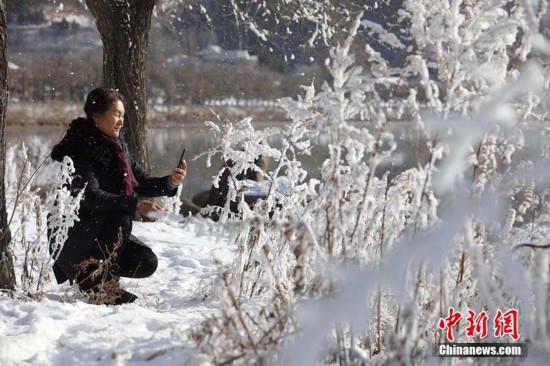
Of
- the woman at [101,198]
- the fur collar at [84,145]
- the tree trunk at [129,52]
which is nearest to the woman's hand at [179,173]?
the woman at [101,198]

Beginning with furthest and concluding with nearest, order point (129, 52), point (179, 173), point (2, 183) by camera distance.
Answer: point (129, 52), point (179, 173), point (2, 183)

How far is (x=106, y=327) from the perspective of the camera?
2.64 metres

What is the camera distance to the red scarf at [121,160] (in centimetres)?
359

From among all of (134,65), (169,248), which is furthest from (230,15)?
(169,248)

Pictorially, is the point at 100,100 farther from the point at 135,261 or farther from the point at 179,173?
the point at 135,261

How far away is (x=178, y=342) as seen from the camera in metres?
2.37

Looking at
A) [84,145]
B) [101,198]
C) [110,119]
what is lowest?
[101,198]

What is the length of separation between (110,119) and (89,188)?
0.37 m

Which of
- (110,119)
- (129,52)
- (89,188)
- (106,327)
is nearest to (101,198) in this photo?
(89,188)

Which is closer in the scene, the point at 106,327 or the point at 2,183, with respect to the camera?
the point at 106,327

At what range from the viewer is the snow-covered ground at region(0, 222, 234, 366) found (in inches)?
89.7

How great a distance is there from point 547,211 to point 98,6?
5.25 metres

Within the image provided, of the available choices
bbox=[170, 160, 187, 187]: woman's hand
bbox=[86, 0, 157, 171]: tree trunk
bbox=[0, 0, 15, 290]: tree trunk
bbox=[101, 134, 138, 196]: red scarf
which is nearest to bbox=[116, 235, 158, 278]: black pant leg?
bbox=[101, 134, 138, 196]: red scarf

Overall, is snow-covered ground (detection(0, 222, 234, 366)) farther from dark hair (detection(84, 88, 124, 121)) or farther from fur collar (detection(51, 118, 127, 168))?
dark hair (detection(84, 88, 124, 121))
